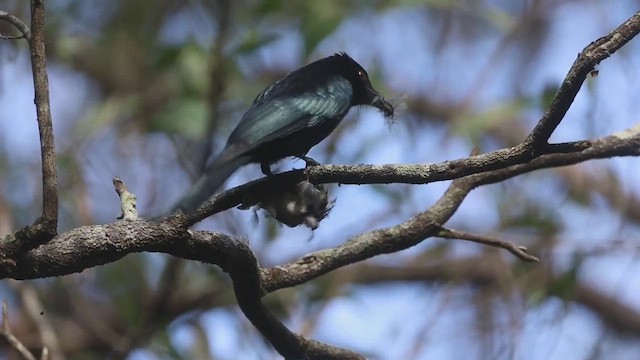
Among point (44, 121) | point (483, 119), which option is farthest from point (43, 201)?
point (483, 119)

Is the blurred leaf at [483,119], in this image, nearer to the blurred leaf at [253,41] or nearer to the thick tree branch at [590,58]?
the blurred leaf at [253,41]

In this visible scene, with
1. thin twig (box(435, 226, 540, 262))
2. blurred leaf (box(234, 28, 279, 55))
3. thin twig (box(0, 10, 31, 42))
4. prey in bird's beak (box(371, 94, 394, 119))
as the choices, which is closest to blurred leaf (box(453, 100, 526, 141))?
blurred leaf (box(234, 28, 279, 55))

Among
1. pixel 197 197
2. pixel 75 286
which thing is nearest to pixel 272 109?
pixel 197 197

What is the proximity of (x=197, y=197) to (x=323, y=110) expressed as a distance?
3.08ft

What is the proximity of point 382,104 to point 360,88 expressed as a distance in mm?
109

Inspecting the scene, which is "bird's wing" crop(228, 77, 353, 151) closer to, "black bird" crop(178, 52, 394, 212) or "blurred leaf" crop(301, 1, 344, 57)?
"black bird" crop(178, 52, 394, 212)

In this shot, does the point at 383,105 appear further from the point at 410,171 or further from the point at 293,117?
the point at 410,171

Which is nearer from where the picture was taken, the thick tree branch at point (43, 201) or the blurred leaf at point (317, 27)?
the thick tree branch at point (43, 201)

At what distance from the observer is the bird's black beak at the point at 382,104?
12.5 feet

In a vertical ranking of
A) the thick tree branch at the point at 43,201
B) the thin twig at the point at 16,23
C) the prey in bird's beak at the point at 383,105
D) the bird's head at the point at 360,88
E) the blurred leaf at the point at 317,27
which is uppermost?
the blurred leaf at the point at 317,27

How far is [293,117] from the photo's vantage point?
10.4 feet

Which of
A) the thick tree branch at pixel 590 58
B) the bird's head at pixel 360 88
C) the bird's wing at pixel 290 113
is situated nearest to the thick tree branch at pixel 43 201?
the bird's wing at pixel 290 113

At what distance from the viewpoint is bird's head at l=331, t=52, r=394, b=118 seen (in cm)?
383

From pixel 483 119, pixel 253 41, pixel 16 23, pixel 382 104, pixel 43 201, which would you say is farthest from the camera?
pixel 483 119
